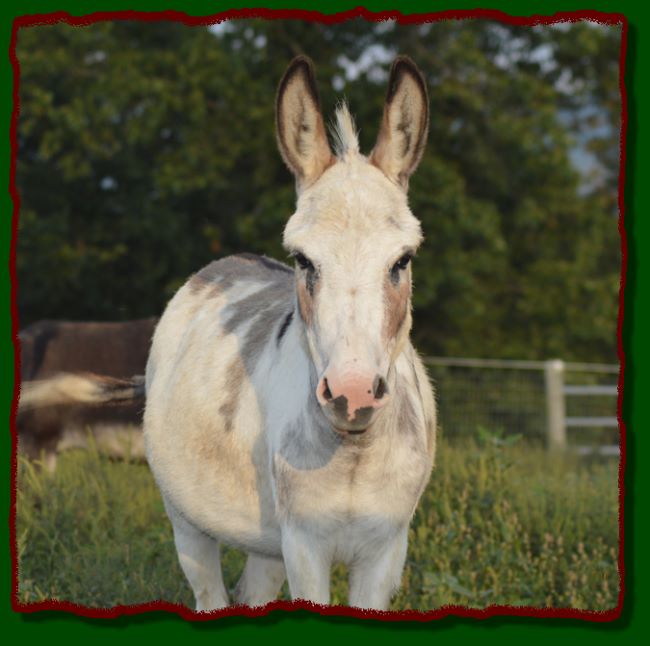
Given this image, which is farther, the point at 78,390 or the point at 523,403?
the point at 523,403

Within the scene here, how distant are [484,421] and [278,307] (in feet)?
36.5

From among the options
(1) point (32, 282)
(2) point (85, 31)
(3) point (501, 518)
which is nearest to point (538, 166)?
(2) point (85, 31)

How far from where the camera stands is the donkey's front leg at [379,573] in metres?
3.34

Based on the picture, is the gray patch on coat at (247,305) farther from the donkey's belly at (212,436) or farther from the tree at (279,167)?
the tree at (279,167)

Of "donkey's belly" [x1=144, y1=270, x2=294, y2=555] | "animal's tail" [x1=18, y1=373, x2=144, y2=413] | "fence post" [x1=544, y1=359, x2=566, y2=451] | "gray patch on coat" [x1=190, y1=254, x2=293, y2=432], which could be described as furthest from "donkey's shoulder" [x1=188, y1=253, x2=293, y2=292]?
"fence post" [x1=544, y1=359, x2=566, y2=451]

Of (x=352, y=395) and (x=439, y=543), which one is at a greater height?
(x=352, y=395)

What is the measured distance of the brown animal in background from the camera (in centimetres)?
780

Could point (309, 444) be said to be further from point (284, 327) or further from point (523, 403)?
point (523, 403)

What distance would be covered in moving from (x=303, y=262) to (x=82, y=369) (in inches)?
212

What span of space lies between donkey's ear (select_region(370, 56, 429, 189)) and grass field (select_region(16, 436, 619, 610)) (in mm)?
2161

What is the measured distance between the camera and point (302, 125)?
328 cm

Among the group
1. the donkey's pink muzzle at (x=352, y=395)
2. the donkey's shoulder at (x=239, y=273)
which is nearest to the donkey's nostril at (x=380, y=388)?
the donkey's pink muzzle at (x=352, y=395)

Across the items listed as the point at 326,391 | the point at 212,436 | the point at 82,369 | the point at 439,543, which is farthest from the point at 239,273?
the point at 82,369

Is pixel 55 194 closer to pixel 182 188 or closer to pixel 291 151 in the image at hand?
pixel 182 188
